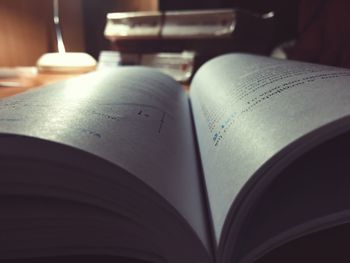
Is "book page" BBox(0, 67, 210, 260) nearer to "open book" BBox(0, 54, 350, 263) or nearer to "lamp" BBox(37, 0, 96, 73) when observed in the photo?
"open book" BBox(0, 54, 350, 263)

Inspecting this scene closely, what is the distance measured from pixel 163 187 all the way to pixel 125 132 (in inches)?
2.5

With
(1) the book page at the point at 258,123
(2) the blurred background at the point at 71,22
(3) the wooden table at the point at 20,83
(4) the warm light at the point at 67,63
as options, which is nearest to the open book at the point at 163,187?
(1) the book page at the point at 258,123

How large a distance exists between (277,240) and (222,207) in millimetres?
42

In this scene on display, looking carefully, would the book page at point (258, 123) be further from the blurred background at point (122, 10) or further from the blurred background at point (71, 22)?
the blurred background at point (71, 22)

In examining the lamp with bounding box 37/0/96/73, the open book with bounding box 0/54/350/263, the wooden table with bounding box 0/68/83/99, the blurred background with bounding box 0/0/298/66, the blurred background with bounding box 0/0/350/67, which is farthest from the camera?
the blurred background with bounding box 0/0/298/66

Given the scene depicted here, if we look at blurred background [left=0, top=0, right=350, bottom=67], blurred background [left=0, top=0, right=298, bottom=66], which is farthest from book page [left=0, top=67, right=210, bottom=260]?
blurred background [left=0, top=0, right=298, bottom=66]

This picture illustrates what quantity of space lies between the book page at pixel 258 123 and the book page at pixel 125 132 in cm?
2

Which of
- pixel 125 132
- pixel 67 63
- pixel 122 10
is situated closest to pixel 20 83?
pixel 67 63

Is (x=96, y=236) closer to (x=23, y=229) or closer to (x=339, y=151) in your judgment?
Result: (x=23, y=229)

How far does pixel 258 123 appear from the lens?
0.25 meters

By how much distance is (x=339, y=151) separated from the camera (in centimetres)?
27

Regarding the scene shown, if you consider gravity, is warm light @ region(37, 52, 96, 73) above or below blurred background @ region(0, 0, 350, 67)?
below

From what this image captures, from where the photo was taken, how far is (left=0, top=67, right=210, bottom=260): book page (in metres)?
0.21

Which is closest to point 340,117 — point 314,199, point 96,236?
point 314,199
